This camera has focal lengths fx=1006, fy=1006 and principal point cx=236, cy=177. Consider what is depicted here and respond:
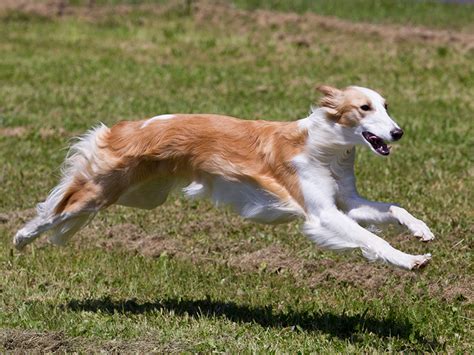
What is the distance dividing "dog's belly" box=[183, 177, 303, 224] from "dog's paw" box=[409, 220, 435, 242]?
818 mm

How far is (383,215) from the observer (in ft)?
22.2

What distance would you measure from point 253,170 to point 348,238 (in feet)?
2.99

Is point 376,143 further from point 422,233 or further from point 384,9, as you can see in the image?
point 384,9

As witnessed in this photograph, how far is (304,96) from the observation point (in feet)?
52.2

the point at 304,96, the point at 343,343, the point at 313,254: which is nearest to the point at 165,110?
the point at 304,96

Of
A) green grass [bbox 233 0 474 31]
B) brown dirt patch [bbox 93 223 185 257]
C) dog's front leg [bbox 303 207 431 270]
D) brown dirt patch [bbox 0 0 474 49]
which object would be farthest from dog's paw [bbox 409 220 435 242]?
green grass [bbox 233 0 474 31]

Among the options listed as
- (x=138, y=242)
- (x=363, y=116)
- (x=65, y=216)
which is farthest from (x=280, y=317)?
(x=138, y=242)

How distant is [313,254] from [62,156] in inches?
180

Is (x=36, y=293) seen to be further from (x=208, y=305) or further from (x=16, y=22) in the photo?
(x=16, y=22)

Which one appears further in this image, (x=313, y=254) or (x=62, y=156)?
(x=62, y=156)

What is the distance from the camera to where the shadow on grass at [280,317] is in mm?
6860

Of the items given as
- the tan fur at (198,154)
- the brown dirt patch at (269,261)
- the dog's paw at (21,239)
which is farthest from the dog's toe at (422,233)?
the dog's paw at (21,239)

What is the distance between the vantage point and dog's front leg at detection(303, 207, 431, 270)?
6293 mm

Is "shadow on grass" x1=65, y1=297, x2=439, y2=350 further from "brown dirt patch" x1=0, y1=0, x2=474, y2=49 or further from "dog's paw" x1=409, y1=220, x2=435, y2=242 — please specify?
"brown dirt patch" x1=0, y1=0, x2=474, y2=49
